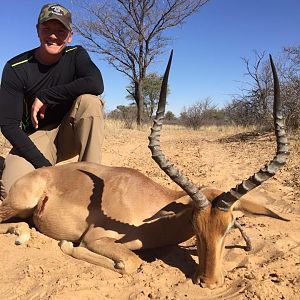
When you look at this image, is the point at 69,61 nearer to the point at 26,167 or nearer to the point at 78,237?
the point at 26,167

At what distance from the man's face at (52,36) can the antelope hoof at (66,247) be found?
2.38 meters

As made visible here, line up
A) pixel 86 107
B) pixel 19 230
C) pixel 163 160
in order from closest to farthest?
1. pixel 163 160
2. pixel 19 230
3. pixel 86 107

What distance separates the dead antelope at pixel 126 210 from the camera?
336 cm

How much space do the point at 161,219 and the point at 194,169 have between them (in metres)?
3.76

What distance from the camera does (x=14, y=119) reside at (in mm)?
5352

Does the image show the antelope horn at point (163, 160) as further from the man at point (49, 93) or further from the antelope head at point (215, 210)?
the man at point (49, 93)

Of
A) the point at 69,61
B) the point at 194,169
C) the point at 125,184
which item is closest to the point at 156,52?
the point at 194,169

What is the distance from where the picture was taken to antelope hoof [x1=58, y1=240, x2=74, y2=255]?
4.13 metres

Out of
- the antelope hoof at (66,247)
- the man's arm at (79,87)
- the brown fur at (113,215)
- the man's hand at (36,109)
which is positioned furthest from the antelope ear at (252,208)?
the man's hand at (36,109)

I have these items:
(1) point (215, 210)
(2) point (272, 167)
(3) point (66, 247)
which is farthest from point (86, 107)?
(2) point (272, 167)

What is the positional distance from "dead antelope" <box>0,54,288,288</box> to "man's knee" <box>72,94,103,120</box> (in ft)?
2.52

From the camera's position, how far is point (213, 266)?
336 cm

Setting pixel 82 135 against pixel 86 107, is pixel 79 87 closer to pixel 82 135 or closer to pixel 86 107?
pixel 86 107

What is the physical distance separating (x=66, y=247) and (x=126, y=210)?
687 mm
